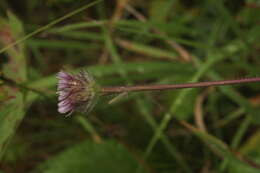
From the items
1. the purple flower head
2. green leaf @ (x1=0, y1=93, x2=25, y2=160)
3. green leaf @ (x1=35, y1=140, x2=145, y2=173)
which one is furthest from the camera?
green leaf @ (x1=35, y1=140, x2=145, y2=173)

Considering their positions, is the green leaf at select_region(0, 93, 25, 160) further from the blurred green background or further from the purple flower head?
the purple flower head

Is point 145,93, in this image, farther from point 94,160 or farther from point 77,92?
point 77,92

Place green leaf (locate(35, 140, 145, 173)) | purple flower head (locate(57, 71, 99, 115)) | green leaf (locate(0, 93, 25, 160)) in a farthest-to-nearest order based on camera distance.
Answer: green leaf (locate(35, 140, 145, 173)), green leaf (locate(0, 93, 25, 160)), purple flower head (locate(57, 71, 99, 115))

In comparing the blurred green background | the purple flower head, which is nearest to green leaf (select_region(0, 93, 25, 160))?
the blurred green background

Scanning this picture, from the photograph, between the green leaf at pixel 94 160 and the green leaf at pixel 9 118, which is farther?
the green leaf at pixel 94 160

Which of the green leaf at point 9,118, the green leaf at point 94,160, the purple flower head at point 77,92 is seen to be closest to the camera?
the purple flower head at point 77,92

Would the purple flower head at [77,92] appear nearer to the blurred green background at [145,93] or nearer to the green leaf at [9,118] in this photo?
the green leaf at [9,118]

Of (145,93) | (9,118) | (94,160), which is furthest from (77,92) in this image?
(145,93)

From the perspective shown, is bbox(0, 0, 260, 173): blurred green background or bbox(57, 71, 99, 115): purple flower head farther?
bbox(0, 0, 260, 173): blurred green background

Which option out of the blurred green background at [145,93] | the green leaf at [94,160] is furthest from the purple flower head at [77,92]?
the green leaf at [94,160]
